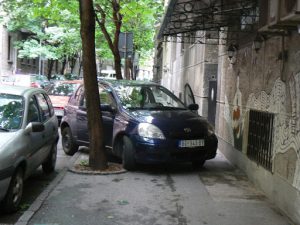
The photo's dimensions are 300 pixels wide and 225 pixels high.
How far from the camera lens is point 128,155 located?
903cm

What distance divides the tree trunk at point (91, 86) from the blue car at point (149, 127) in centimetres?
44

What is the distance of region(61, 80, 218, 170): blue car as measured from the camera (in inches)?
347

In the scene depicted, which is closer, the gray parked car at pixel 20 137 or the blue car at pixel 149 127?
Result: the gray parked car at pixel 20 137

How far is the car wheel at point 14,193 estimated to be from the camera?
5.97m

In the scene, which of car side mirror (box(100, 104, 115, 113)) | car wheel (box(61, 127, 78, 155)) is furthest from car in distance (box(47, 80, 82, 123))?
car side mirror (box(100, 104, 115, 113))

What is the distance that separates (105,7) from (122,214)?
45.1 feet

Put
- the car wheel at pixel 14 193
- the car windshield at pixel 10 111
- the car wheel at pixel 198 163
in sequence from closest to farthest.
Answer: the car wheel at pixel 14 193
the car windshield at pixel 10 111
the car wheel at pixel 198 163

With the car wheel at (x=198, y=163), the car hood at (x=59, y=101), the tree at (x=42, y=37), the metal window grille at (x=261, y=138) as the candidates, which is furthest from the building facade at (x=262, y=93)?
the tree at (x=42, y=37)

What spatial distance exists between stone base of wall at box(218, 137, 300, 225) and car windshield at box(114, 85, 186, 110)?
1648mm

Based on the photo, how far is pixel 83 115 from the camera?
10.7 m

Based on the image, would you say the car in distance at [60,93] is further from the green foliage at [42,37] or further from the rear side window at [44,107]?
the green foliage at [42,37]

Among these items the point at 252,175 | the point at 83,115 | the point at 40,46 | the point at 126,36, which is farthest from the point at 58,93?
the point at 40,46

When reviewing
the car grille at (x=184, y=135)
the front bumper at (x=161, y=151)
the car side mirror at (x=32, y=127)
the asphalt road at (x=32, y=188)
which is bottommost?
the asphalt road at (x=32, y=188)

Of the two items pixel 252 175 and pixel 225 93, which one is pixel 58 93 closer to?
pixel 225 93
